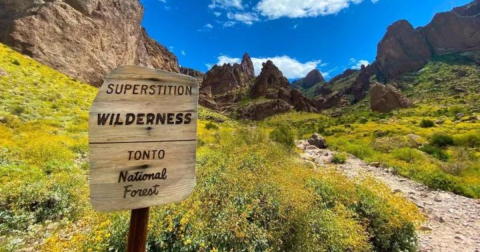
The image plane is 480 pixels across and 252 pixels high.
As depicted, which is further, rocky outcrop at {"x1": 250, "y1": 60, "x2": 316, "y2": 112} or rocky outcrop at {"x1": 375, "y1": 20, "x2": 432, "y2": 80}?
rocky outcrop at {"x1": 375, "y1": 20, "x2": 432, "y2": 80}

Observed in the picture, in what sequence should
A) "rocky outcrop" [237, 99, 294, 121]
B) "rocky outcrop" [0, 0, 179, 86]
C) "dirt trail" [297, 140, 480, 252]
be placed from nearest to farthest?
"dirt trail" [297, 140, 480, 252] → "rocky outcrop" [0, 0, 179, 86] → "rocky outcrop" [237, 99, 294, 121]

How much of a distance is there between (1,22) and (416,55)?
164677 millimetres

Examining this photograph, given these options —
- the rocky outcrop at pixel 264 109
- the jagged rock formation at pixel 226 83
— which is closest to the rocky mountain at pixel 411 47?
the rocky outcrop at pixel 264 109

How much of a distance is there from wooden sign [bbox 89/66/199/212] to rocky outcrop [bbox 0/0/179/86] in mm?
39508

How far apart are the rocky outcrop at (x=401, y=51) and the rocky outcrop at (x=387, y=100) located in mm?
76000

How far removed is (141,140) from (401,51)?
16911 centimetres

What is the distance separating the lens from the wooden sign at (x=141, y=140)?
2045mm

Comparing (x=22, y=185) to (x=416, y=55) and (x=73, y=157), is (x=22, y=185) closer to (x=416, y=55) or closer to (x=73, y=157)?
(x=73, y=157)

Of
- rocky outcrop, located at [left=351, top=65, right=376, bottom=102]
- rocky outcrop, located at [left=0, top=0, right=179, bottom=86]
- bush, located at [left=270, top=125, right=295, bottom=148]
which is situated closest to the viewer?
bush, located at [left=270, top=125, right=295, bottom=148]

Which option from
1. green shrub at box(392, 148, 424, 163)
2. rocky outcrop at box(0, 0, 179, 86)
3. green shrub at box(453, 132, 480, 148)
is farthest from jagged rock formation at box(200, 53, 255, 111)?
green shrub at box(392, 148, 424, 163)

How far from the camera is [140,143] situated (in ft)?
7.17

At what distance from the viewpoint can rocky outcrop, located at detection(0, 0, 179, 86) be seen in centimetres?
3188

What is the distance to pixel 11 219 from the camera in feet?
16.3

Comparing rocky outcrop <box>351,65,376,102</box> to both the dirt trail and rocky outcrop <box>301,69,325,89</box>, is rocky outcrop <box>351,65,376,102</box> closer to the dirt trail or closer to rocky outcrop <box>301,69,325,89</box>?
rocky outcrop <box>301,69,325,89</box>
